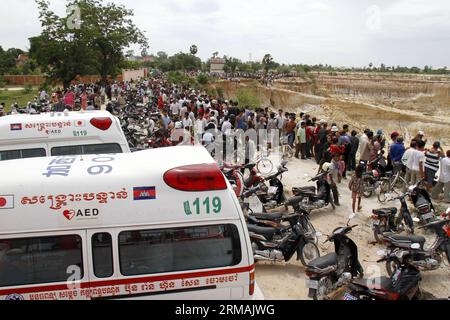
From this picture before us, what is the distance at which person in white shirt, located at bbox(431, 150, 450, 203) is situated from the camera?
30.0 feet

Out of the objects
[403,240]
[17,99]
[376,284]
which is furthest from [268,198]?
[17,99]

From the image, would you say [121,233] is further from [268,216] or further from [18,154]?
[18,154]

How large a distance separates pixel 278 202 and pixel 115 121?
392 centimetres

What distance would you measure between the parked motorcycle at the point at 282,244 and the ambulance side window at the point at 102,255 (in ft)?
9.93

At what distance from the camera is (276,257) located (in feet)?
21.2

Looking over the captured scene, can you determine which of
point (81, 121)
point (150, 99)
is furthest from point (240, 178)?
point (150, 99)

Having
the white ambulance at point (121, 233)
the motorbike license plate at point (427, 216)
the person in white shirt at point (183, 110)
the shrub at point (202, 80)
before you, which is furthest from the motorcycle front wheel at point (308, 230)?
the shrub at point (202, 80)

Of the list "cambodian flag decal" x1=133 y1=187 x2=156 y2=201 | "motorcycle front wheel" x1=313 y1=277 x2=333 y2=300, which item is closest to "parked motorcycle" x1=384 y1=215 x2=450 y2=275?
"motorcycle front wheel" x1=313 y1=277 x2=333 y2=300

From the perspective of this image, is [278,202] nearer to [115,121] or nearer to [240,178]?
[240,178]

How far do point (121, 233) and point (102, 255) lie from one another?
0.93 ft

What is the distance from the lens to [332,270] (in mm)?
5520

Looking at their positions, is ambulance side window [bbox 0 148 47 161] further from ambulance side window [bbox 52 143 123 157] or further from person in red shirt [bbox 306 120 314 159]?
person in red shirt [bbox 306 120 314 159]

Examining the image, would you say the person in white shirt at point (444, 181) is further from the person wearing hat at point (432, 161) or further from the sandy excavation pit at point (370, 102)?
the sandy excavation pit at point (370, 102)

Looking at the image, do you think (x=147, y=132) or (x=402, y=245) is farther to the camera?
(x=147, y=132)
